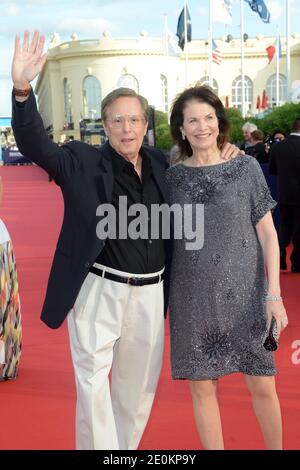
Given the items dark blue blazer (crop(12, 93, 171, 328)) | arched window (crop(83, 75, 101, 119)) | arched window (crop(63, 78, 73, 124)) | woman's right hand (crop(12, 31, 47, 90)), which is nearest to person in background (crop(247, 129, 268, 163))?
dark blue blazer (crop(12, 93, 171, 328))

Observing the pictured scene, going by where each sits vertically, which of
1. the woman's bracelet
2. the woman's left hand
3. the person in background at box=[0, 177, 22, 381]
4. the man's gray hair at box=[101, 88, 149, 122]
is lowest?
the person in background at box=[0, 177, 22, 381]

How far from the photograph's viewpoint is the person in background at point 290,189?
8617 mm

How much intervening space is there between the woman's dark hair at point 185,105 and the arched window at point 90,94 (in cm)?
7773

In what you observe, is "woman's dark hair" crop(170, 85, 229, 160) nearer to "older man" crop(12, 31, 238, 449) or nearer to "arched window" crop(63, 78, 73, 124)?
"older man" crop(12, 31, 238, 449)

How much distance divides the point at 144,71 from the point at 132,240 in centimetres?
7847

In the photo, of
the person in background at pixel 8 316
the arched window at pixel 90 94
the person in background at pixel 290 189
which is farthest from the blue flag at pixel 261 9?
the arched window at pixel 90 94

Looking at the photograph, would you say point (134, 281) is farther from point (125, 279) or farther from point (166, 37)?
point (166, 37)

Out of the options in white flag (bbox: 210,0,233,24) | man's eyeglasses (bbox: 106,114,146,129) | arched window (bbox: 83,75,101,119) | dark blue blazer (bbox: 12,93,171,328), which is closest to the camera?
dark blue blazer (bbox: 12,93,171,328)

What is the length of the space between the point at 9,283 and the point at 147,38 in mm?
79429

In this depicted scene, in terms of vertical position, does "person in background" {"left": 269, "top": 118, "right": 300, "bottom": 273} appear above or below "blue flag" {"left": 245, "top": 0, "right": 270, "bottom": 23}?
below

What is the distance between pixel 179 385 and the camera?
185 inches

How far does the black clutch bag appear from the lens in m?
3.14

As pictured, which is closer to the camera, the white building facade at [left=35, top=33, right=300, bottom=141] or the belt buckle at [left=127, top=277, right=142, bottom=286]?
the belt buckle at [left=127, top=277, right=142, bottom=286]

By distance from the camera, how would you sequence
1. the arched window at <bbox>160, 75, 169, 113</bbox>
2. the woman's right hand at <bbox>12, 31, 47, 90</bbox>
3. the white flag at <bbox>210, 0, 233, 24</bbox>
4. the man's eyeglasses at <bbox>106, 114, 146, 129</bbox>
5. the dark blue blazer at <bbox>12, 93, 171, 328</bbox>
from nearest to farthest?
the woman's right hand at <bbox>12, 31, 47, 90</bbox>
the dark blue blazer at <bbox>12, 93, 171, 328</bbox>
the man's eyeglasses at <bbox>106, 114, 146, 129</bbox>
the white flag at <bbox>210, 0, 233, 24</bbox>
the arched window at <bbox>160, 75, 169, 113</bbox>
